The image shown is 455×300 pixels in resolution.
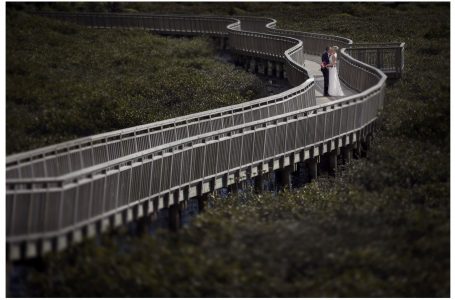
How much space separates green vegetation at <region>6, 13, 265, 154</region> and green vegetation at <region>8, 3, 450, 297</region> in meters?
5.27

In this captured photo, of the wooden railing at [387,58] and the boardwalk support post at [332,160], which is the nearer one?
the boardwalk support post at [332,160]

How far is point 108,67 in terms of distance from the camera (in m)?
47.9

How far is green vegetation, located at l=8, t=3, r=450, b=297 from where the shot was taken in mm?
21203

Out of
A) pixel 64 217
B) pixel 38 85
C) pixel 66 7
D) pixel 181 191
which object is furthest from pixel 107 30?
pixel 64 217

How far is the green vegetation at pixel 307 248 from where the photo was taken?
69.6ft

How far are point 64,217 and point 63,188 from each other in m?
0.61

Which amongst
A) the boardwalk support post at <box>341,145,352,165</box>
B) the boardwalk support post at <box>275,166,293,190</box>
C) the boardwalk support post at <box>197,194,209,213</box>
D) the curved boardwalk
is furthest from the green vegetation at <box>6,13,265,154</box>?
the boardwalk support post at <box>341,145,352,165</box>

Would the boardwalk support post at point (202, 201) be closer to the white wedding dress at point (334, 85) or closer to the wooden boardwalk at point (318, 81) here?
the wooden boardwalk at point (318, 81)

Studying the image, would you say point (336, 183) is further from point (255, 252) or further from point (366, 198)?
point (255, 252)

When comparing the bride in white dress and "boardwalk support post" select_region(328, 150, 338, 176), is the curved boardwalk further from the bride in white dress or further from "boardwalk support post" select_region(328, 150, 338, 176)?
the bride in white dress

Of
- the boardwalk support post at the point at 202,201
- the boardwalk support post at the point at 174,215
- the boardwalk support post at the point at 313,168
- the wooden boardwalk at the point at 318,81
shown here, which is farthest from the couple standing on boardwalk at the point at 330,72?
the boardwalk support post at the point at 174,215

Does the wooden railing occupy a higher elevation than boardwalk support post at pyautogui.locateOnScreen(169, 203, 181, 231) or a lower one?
higher

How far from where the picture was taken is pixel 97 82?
41.8m

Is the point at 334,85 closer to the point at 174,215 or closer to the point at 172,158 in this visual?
the point at 174,215
